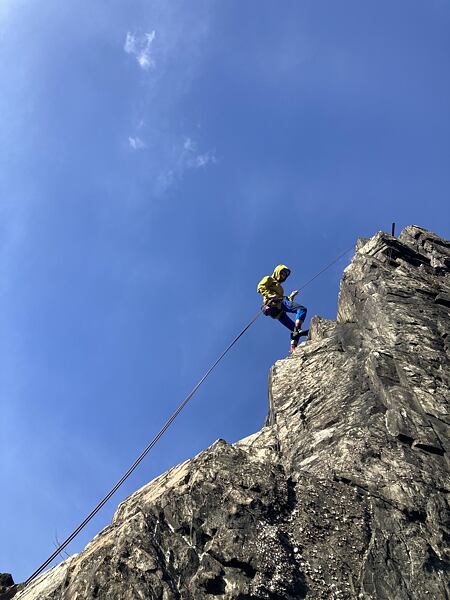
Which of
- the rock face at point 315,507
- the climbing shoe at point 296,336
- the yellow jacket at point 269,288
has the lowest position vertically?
the rock face at point 315,507

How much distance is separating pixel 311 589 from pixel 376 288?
1023 centimetres

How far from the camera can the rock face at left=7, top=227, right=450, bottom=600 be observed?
8094mm

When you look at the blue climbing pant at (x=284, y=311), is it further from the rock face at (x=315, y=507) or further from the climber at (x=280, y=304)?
the rock face at (x=315, y=507)

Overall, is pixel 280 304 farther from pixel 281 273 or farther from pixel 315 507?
pixel 315 507

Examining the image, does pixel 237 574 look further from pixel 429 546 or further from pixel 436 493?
pixel 436 493

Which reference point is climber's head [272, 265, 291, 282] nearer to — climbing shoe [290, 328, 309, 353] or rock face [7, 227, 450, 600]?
climbing shoe [290, 328, 309, 353]

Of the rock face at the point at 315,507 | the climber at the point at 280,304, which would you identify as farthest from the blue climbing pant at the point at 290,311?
the rock face at the point at 315,507

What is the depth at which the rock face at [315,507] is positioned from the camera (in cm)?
809

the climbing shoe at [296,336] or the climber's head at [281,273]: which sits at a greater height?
the climber's head at [281,273]

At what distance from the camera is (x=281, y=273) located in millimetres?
21766

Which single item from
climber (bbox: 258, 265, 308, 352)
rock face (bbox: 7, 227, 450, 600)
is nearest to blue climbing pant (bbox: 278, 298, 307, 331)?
climber (bbox: 258, 265, 308, 352)

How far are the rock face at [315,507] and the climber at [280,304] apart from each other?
6.19 meters

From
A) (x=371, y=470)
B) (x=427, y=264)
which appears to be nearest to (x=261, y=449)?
(x=371, y=470)

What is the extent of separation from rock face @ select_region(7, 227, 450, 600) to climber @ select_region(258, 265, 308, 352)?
20.3 feet
